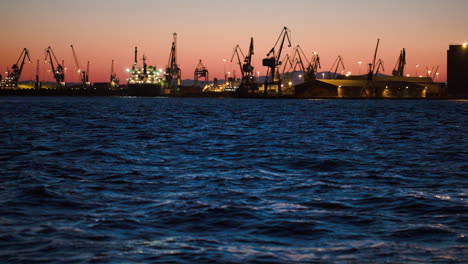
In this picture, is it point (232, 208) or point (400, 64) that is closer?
point (232, 208)

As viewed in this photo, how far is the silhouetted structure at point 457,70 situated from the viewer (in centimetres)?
16900

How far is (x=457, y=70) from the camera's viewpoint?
170 meters

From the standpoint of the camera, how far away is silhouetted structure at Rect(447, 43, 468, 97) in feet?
554

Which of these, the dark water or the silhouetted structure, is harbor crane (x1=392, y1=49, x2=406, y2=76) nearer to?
the silhouetted structure

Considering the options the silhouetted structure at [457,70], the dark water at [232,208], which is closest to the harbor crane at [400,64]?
the silhouetted structure at [457,70]

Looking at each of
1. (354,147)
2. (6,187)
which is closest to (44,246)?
(6,187)

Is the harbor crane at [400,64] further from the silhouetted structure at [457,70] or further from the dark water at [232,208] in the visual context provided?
the dark water at [232,208]

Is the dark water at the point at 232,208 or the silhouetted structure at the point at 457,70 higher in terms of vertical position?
the silhouetted structure at the point at 457,70

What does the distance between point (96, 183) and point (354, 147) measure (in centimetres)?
1378

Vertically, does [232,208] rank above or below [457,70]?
below

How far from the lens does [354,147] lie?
24.6 m

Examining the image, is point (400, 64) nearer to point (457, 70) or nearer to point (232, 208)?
point (457, 70)

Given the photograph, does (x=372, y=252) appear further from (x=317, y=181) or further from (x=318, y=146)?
(x=318, y=146)

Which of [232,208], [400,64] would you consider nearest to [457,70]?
[400,64]
